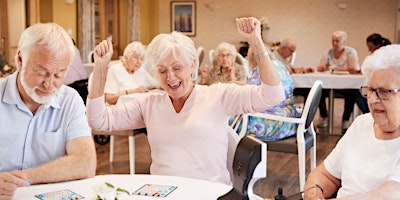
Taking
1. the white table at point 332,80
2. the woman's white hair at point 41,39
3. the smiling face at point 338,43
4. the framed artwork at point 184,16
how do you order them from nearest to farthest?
the woman's white hair at point 41,39 → the white table at point 332,80 → the smiling face at point 338,43 → the framed artwork at point 184,16

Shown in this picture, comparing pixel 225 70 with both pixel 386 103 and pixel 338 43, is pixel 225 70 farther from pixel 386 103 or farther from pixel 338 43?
pixel 386 103

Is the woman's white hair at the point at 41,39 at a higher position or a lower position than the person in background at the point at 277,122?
higher

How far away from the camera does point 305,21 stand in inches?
504

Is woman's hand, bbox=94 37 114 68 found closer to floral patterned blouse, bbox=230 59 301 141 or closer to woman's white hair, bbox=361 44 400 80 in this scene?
woman's white hair, bbox=361 44 400 80

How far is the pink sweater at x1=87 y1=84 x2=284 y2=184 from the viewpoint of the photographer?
2.52m

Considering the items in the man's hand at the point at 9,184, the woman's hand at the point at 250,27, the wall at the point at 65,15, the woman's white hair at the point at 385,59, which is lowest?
the man's hand at the point at 9,184

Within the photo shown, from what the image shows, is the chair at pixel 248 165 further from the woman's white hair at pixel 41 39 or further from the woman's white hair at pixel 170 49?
the woman's white hair at pixel 170 49

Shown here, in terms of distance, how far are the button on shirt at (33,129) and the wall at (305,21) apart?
35.9ft

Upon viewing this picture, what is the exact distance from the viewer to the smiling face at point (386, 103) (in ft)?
7.09

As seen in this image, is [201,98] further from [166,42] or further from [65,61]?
[65,61]

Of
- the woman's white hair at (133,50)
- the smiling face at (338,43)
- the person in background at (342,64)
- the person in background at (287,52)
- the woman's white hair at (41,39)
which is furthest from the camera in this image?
the smiling face at (338,43)

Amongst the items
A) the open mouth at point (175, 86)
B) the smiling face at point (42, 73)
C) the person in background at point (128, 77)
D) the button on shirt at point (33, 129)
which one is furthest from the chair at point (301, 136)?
the smiling face at point (42, 73)

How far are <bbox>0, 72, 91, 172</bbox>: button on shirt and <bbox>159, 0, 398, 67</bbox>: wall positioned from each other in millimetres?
10954

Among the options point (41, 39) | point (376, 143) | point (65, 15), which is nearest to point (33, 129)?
point (41, 39)
